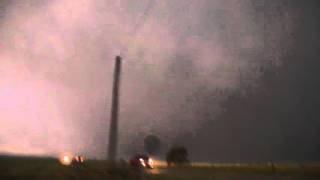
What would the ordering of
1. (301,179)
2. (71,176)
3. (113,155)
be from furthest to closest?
1. (113,155)
2. (301,179)
3. (71,176)

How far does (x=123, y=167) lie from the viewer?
1081 inches

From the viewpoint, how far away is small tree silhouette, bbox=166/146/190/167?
213 feet

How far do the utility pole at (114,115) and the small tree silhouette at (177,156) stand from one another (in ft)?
101

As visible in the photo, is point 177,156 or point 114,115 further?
point 177,156

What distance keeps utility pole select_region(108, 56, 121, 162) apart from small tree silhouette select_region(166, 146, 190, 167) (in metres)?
30.7

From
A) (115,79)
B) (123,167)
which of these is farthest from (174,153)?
(123,167)

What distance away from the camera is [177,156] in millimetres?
65562

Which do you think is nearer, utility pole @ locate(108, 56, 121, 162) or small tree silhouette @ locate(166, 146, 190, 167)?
utility pole @ locate(108, 56, 121, 162)

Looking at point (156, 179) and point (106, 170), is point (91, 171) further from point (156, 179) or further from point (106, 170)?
point (156, 179)

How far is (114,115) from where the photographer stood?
115ft

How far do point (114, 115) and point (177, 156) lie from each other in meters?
32.0

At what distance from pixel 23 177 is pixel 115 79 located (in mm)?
11952

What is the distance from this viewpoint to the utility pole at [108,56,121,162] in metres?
34.2

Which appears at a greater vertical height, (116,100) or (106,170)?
(116,100)
